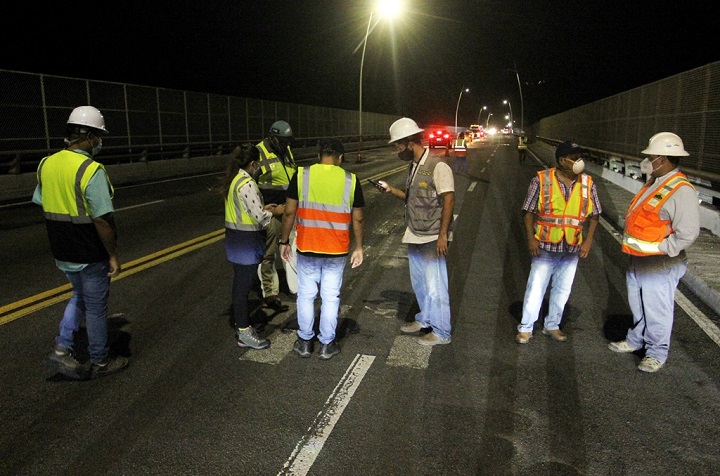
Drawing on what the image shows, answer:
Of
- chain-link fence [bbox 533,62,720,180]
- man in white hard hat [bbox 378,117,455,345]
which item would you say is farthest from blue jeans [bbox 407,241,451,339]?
chain-link fence [bbox 533,62,720,180]

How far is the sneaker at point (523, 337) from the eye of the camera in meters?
5.36

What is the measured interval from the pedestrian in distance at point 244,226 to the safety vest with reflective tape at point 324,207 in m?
0.44

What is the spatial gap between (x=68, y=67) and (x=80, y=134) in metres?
39.6

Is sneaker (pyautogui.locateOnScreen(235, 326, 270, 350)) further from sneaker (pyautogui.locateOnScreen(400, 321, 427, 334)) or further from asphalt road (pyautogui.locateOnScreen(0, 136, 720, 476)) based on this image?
sneaker (pyautogui.locateOnScreen(400, 321, 427, 334))

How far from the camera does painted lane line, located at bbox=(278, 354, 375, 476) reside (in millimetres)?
3420

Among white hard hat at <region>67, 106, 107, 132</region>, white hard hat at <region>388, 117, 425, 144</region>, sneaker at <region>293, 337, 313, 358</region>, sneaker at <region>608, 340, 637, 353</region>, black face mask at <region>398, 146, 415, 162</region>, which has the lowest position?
sneaker at <region>608, 340, 637, 353</region>

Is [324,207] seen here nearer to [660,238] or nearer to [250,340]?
[250,340]

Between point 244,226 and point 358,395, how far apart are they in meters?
1.81

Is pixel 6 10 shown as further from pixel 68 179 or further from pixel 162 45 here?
pixel 68 179

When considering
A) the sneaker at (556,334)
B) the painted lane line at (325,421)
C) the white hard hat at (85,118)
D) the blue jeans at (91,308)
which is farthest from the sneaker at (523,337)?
the white hard hat at (85,118)

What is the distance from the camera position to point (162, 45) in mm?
50625

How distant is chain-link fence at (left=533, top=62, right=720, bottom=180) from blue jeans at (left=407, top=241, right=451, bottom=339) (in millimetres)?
7249

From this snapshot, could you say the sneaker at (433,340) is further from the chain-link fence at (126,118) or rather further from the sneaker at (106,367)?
the chain-link fence at (126,118)

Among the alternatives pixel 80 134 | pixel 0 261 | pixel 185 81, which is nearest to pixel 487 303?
pixel 80 134
